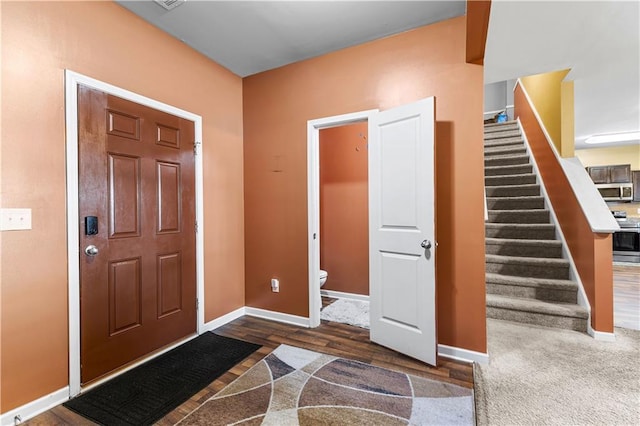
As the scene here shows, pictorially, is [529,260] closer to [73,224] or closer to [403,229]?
[403,229]

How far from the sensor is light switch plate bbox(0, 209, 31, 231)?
158 cm

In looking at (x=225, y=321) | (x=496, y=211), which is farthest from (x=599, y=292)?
(x=225, y=321)

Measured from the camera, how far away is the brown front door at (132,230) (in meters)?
1.94

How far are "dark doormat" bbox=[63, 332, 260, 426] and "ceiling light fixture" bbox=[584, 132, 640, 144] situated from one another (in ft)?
23.9

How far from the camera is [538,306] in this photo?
9.24ft

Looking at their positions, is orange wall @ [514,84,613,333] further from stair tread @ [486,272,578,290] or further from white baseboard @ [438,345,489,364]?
white baseboard @ [438,345,489,364]

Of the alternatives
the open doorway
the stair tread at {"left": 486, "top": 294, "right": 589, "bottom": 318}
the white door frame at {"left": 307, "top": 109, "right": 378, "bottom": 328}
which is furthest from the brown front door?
the stair tread at {"left": 486, "top": 294, "right": 589, "bottom": 318}

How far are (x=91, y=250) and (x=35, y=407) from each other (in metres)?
0.94

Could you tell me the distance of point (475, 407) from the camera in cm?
169

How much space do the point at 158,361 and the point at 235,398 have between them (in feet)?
2.90

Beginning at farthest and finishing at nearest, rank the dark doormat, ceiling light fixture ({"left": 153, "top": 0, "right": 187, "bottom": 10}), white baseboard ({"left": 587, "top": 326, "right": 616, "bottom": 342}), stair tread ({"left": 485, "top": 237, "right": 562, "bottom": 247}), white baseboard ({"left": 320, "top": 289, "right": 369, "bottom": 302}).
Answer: white baseboard ({"left": 320, "top": 289, "right": 369, "bottom": 302}), stair tread ({"left": 485, "top": 237, "right": 562, "bottom": 247}), white baseboard ({"left": 587, "top": 326, "right": 616, "bottom": 342}), ceiling light fixture ({"left": 153, "top": 0, "right": 187, "bottom": 10}), the dark doormat


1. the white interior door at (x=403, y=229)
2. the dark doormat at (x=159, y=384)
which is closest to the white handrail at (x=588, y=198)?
the white interior door at (x=403, y=229)

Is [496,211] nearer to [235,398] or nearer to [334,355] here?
[334,355]

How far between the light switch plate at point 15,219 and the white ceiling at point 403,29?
1.67 m
